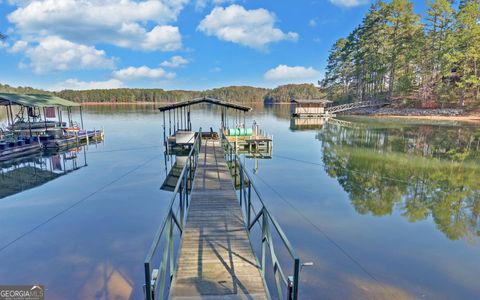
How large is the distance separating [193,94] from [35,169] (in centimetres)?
15136

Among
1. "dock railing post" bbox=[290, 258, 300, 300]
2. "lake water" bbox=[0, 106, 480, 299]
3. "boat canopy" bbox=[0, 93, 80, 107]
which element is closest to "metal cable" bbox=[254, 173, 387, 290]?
"lake water" bbox=[0, 106, 480, 299]

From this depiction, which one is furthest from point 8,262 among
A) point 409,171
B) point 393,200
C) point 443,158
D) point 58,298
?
point 443,158

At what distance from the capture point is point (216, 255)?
16.7ft

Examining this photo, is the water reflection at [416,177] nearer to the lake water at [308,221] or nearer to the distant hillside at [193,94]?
the lake water at [308,221]

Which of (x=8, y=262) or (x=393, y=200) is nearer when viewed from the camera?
(x=8, y=262)

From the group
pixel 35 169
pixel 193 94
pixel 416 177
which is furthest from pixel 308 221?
pixel 193 94

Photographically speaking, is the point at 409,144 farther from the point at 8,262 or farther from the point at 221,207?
the point at 8,262

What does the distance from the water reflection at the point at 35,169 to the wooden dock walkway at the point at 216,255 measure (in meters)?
9.68

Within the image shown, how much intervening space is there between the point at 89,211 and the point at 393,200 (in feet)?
37.9

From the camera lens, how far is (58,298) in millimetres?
5418

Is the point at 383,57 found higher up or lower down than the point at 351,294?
higher up

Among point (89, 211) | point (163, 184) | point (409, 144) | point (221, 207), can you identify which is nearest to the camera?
point (221, 207)

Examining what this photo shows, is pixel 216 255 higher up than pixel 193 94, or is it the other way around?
pixel 193 94

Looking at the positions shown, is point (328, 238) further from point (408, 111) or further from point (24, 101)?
point (408, 111)
